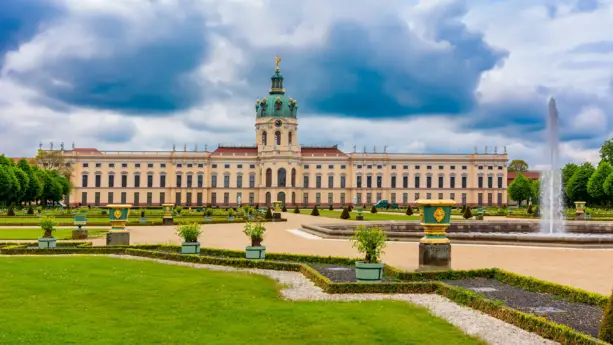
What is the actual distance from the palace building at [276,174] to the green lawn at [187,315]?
71.6m

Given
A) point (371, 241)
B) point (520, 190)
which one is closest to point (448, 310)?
point (371, 241)

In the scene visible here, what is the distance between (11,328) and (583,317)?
23.2 ft

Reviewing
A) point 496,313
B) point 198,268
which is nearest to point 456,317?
point 496,313

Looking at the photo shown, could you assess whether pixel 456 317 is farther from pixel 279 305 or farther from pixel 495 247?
pixel 495 247

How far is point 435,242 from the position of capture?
12500 millimetres

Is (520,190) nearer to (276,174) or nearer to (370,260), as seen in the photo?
(276,174)

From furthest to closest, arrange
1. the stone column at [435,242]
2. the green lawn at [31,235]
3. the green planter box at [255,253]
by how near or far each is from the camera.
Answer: the green lawn at [31,235] → the green planter box at [255,253] → the stone column at [435,242]

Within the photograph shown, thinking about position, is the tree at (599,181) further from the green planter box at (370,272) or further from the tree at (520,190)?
the green planter box at (370,272)

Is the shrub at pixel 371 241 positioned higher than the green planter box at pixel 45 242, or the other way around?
the shrub at pixel 371 241

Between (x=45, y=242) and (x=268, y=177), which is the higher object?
(x=268, y=177)

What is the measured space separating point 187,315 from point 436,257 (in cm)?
600

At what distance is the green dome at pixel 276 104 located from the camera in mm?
85312

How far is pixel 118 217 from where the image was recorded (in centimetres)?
1912

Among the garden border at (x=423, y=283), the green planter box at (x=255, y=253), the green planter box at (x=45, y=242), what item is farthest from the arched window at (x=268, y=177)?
the green planter box at (x=255, y=253)
